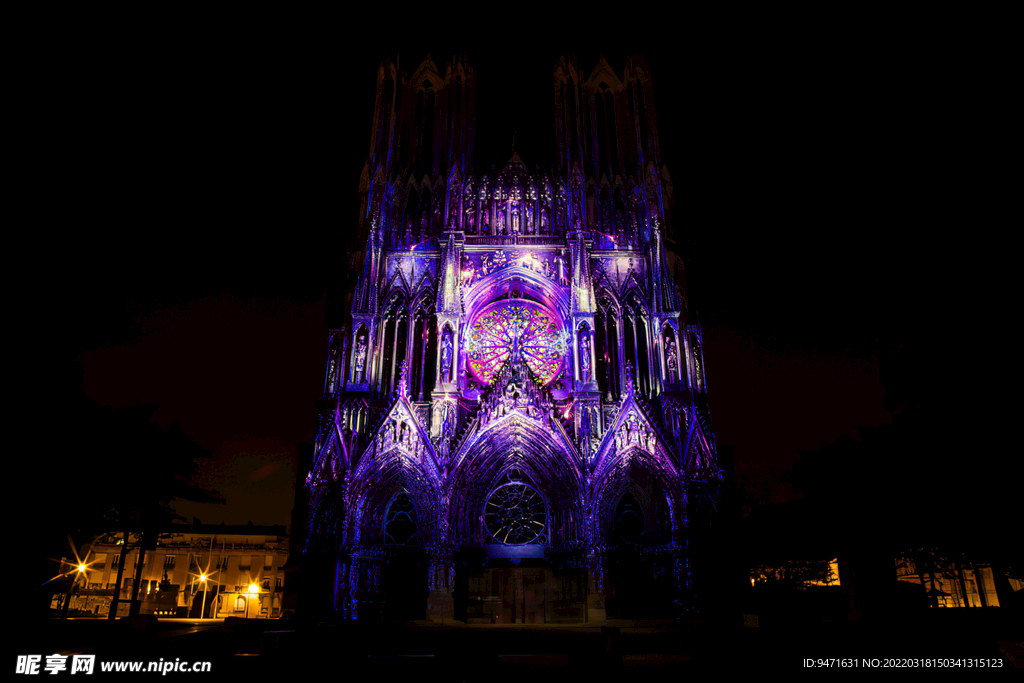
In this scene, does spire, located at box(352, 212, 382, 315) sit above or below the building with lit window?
above

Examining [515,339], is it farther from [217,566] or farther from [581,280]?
[217,566]

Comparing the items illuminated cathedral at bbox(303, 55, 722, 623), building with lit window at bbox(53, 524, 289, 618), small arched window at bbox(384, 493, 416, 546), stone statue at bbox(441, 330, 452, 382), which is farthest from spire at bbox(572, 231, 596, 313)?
building with lit window at bbox(53, 524, 289, 618)

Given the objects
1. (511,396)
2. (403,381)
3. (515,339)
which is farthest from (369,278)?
(511,396)

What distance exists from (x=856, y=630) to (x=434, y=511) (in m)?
→ 17.0

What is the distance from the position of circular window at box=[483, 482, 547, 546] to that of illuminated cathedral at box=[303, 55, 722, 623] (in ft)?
0.28

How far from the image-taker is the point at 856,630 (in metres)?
6.94

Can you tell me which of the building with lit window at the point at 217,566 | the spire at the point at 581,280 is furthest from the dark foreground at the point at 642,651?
the building with lit window at the point at 217,566

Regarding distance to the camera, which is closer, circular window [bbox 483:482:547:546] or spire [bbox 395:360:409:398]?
circular window [bbox 483:482:547:546]

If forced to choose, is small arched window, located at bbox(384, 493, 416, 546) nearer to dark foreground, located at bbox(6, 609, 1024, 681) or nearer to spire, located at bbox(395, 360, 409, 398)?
spire, located at bbox(395, 360, 409, 398)

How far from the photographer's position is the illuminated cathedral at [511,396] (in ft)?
72.6

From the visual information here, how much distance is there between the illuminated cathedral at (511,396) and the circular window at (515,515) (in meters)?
0.08

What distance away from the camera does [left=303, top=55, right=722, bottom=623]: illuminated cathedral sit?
22.1 m

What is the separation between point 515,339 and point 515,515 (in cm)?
801

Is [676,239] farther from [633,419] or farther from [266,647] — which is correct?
[266,647]
